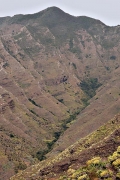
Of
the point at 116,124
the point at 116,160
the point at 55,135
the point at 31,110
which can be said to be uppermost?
the point at 116,160

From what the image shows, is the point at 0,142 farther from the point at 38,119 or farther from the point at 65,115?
the point at 65,115

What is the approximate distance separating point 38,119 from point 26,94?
105 ft

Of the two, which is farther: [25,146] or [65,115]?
[65,115]

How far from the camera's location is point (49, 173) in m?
27.8

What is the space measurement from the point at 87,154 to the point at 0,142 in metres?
100.0

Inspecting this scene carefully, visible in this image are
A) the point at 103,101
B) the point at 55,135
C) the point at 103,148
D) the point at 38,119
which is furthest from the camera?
the point at 103,101

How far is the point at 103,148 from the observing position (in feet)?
87.6

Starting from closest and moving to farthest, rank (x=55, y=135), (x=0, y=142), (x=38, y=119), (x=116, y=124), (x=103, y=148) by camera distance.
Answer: (x=103, y=148) → (x=116, y=124) → (x=0, y=142) → (x=55, y=135) → (x=38, y=119)

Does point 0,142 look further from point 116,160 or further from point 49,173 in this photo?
point 116,160

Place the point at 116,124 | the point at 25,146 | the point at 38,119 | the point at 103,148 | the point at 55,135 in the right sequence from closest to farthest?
the point at 103,148
the point at 116,124
the point at 25,146
the point at 55,135
the point at 38,119

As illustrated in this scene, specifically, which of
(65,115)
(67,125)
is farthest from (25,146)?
(65,115)

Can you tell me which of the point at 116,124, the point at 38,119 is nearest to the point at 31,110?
the point at 38,119

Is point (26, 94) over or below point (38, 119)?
over

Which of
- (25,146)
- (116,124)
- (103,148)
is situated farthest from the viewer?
(25,146)
